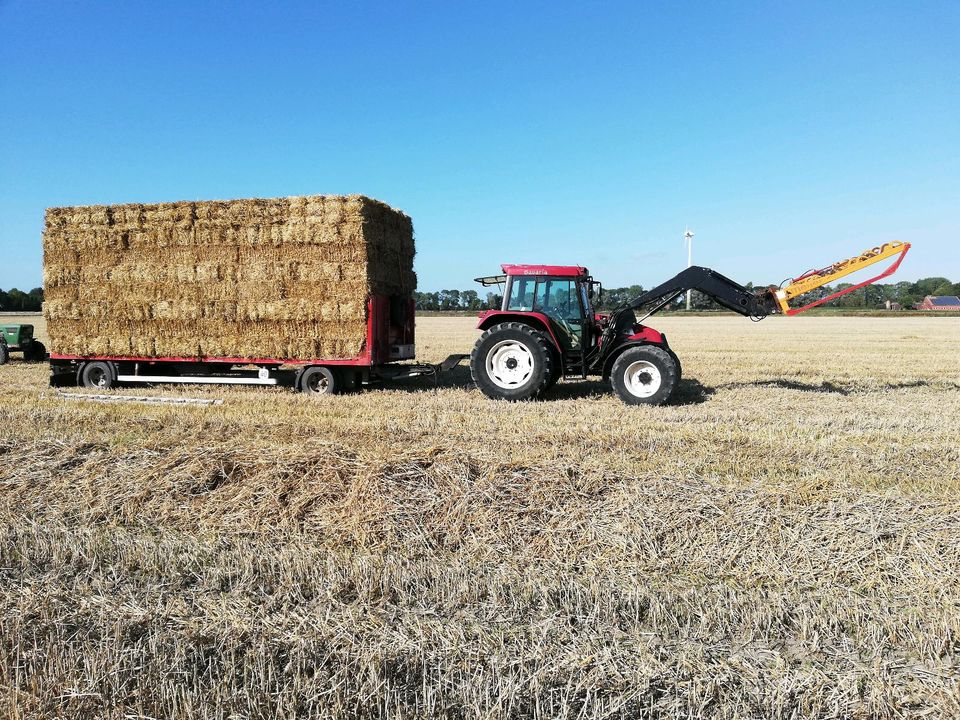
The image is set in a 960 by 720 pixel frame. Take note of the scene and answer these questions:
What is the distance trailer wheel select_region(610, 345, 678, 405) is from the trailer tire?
455 centimetres

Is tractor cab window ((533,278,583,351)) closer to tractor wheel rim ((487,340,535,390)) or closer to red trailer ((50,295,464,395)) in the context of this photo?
tractor wheel rim ((487,340,535,390))

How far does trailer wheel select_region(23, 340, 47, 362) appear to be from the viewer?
16.3 metres

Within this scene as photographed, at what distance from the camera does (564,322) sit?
1006cm

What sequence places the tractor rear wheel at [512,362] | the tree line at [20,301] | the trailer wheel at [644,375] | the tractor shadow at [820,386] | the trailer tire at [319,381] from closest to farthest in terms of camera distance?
the trailer wheel at [644,375] < the tractor rear wheel at [512,362] < the trailer tire at [319,381] < the tractor shadow at [820,386] < the tree line at [20,301]

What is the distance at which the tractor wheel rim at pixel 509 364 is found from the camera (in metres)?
9.97

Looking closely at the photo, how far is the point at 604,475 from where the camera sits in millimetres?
5406

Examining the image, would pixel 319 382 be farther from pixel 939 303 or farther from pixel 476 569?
pixel 939 303

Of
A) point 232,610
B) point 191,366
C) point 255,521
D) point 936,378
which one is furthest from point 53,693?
point 936,378

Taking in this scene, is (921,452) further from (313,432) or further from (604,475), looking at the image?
(313,432)

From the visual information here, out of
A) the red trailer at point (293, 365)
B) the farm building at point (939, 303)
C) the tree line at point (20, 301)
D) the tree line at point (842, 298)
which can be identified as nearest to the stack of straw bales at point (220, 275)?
the red trailer at point (293, 365)

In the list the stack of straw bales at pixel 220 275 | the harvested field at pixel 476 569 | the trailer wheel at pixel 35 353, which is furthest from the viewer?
the trailer wheel at pixel 35 353

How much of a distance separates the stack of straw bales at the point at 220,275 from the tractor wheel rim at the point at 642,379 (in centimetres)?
428

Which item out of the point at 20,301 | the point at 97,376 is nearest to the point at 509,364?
the point at 97,376

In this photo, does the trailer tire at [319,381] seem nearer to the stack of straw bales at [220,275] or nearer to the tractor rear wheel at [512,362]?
the stack of straw bales at [220,275]
